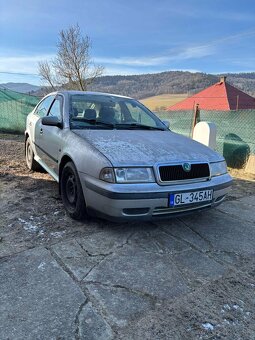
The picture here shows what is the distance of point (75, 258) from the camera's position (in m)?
2.91

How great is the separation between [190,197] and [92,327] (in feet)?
5.42

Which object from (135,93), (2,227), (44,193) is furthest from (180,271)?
(135,93)

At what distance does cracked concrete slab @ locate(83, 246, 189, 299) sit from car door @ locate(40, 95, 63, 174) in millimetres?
1802

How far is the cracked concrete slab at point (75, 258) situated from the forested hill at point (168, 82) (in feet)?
104

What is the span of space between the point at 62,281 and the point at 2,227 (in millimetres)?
1349

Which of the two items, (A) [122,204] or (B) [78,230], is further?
(B) [78,230]

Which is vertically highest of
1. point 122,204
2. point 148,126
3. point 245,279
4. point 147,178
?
point 148,126

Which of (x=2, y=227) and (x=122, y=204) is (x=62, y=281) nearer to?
(x=122, y=204)

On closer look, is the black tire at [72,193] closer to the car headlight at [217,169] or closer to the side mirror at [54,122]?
the side mirror at [54,122]

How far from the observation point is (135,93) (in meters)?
42.7

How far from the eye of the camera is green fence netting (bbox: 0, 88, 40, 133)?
13.5 metres

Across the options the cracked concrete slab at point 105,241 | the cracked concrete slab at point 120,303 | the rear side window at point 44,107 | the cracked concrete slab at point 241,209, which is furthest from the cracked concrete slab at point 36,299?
the rear side window at point 44,107

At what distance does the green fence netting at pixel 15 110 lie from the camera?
1347cm

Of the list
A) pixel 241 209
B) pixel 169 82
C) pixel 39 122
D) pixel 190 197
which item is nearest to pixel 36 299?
pixel 190 197
